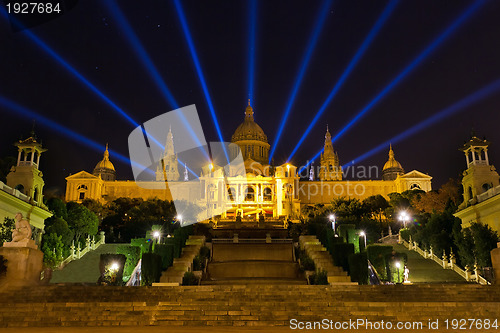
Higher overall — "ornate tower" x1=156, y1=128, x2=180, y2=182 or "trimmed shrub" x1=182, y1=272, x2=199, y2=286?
"ornate tower" x1=156, y1=128, x2=180, y2=182

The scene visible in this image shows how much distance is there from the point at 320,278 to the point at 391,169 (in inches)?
3502

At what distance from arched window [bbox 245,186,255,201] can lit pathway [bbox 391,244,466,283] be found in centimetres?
5764

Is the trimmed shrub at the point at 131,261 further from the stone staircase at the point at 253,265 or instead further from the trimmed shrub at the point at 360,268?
the trimmed shrub at the point at 360,268

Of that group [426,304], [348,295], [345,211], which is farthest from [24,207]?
[345,211]

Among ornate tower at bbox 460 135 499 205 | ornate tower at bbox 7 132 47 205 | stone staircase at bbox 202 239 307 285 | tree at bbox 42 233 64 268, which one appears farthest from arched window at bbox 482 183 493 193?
ornate tower at bbox 7 132 47 205

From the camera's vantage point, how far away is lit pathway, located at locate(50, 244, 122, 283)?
104 ft

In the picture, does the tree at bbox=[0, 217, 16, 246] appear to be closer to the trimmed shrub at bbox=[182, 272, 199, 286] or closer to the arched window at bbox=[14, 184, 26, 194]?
the arched window at bbox=[14, 184, 26, 194]

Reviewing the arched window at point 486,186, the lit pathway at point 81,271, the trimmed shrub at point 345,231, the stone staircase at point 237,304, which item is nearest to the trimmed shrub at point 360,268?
the stone staircase at point 237,304

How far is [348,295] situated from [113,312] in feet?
27.8

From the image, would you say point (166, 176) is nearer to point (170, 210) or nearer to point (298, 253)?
point (170, 210)

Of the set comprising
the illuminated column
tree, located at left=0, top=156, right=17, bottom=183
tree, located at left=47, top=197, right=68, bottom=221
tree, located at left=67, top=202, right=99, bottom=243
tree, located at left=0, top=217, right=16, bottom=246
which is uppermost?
the illuminated column

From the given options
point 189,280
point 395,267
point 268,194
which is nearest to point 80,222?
point 189,280

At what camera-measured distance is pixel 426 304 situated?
18500mm

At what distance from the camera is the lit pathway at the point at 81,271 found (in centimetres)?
3158
